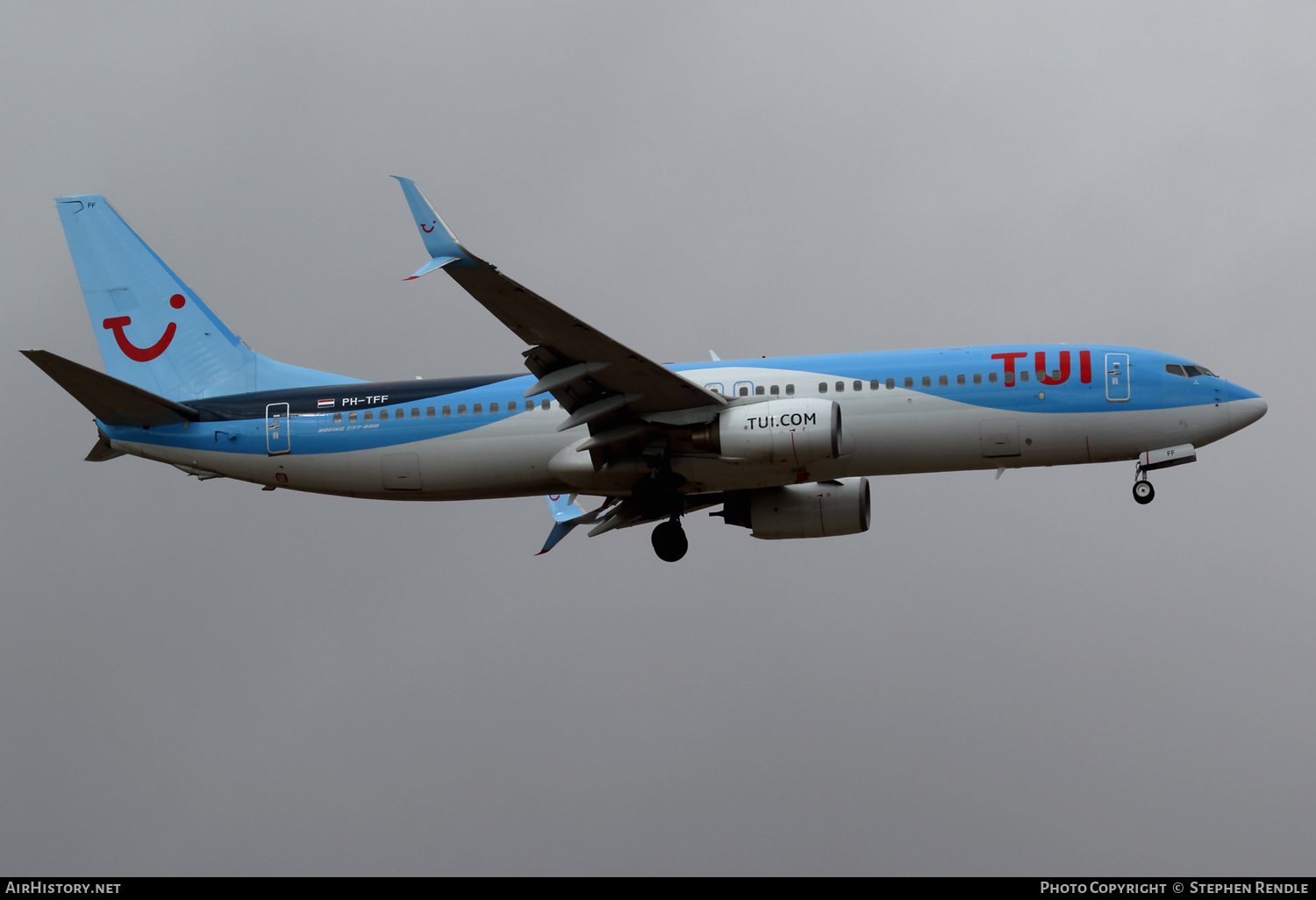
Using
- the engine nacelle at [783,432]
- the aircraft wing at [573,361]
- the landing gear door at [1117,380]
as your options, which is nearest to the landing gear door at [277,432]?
the aircraft wing at [573,361]

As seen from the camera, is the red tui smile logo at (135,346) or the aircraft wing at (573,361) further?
the red tui smile logo at (135,346)

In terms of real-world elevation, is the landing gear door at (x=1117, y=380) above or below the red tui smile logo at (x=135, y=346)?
below

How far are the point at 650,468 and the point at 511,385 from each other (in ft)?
13.8

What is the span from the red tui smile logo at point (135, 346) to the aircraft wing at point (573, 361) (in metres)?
12.4

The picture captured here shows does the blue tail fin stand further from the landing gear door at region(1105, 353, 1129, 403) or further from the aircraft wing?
the landing gear door at region(1105, 353, 1129, 403)

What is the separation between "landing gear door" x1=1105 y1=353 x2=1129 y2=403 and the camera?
3116 centimetres

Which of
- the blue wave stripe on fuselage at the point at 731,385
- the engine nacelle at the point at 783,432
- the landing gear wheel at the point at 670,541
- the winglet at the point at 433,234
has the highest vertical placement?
the winglet at the point at 433,234

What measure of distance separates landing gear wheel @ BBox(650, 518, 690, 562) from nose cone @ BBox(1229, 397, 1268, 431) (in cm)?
1359

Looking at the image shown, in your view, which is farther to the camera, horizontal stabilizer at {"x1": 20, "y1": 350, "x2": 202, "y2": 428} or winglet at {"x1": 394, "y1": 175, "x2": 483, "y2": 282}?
horizontal stabilizer at {"x1": 20, "y1": 350, "x2": 202, "y2": 428}

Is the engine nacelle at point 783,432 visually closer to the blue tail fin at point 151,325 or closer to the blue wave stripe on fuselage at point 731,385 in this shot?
the blue wave stripe on fuselage at point 731,385

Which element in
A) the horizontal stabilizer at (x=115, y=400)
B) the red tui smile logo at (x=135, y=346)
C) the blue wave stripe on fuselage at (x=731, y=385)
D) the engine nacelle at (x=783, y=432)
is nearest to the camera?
the engine nacelle at (x=783, y=432)

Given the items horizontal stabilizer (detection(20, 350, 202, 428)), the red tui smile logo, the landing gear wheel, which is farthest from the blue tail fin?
the landing gear wheel

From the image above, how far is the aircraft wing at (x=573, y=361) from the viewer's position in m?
27.0

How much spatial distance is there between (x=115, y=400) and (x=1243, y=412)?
27258 mm
